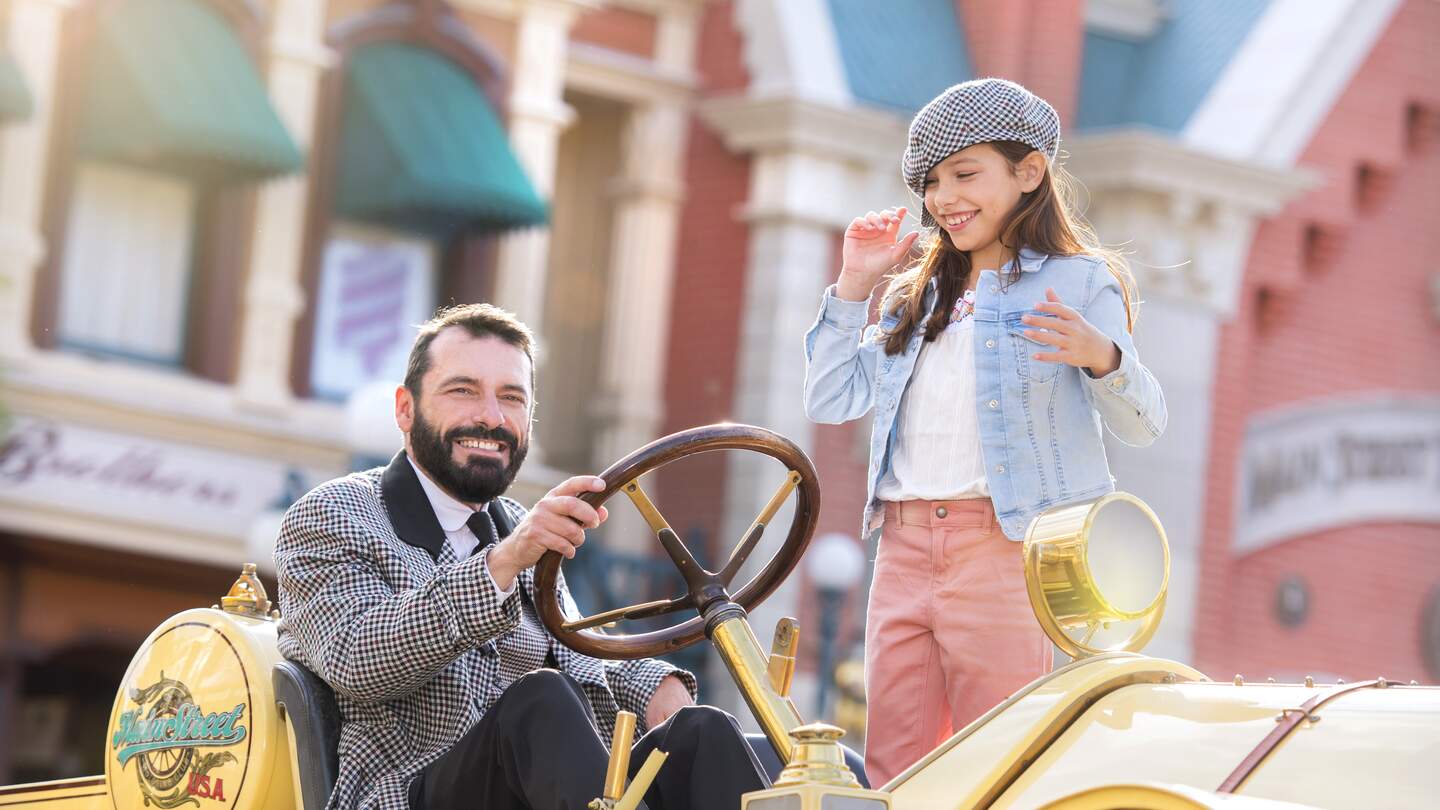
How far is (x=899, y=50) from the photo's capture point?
13.9 m

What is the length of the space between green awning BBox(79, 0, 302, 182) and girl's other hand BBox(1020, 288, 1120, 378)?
8.56 m

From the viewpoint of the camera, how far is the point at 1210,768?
2.86 metres

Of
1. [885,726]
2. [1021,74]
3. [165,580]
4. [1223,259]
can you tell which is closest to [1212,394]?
[1223,259]

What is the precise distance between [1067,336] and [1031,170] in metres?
0.44

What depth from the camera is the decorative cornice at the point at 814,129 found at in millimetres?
13109

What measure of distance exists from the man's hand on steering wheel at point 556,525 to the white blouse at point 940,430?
1.93ft

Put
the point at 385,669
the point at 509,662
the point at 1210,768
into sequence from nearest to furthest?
the point at 1210,768 → the point at 385,669 → the point at 509,662

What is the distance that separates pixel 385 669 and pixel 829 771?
2.91 ft

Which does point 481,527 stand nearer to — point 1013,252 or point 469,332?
point 469,332

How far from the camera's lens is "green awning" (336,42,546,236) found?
40.4 ft

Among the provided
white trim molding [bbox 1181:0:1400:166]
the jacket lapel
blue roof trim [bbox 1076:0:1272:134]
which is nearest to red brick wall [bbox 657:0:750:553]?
blue roof trim [bbox 1076:0:1272:134]

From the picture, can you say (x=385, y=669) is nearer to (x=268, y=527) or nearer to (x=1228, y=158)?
(x=268, y=527)

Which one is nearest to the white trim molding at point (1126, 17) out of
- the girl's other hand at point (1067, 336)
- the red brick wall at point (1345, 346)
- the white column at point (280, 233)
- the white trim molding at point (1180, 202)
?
the red brick wall at point (1345, 346)

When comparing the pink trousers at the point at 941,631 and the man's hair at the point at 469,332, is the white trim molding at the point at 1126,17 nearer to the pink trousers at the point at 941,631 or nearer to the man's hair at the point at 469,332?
the man's hair at the point at 469,332
